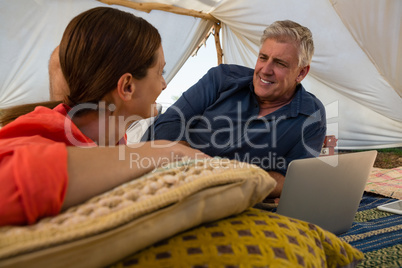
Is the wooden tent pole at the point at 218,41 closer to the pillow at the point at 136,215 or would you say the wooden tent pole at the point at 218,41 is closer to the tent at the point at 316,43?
the tent at the point at 316,43

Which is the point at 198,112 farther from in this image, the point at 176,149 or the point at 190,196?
the point at 190,196

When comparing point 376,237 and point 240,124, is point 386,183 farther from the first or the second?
point 240,124

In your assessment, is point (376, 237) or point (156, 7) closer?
point (376, 237)

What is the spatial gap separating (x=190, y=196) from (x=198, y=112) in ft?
3.71

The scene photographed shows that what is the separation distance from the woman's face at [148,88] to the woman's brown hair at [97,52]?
45 millimetres

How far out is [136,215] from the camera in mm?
444

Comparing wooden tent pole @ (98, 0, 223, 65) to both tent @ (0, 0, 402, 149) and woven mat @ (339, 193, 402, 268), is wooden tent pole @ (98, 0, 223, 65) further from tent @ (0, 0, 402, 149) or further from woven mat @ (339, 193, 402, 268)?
woven mat @ (339, 193, 402, 268)

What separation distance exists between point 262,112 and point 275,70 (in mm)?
212

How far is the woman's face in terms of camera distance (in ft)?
2.91

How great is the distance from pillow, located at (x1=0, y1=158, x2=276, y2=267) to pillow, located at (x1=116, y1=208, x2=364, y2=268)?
0.07ft

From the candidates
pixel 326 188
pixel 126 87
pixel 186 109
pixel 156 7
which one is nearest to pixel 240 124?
pixel 186 109

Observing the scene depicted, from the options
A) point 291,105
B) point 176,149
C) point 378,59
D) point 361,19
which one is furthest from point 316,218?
point 378,59

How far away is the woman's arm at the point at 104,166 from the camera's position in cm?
48

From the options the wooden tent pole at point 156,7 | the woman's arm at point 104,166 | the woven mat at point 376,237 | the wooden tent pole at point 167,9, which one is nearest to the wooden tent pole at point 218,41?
the wooden tent pole at point 167,9
